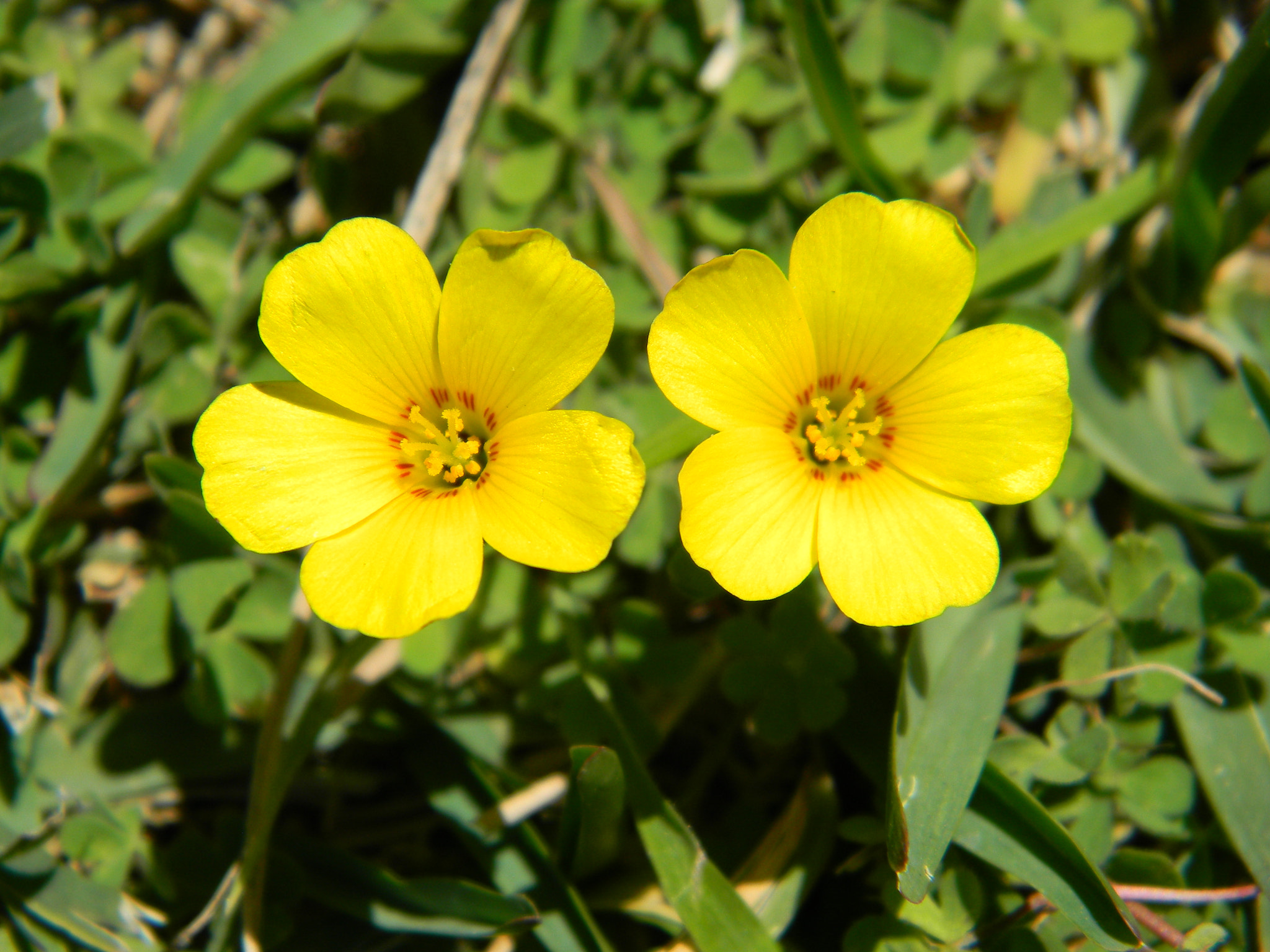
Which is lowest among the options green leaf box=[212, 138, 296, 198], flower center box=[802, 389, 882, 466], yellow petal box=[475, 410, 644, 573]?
flower center box=[802, 389, 882, 466]

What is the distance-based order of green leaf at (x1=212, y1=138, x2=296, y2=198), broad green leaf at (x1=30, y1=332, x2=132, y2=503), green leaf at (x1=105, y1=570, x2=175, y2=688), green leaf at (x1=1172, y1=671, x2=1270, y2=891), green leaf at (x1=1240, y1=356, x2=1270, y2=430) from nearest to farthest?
green leaf at (x1=1172, y1=671, x2=1270, y2=891), green leaf at (x1=1240, y1=356, x2=1270, y2=430), green leaf at (x1=105, y1=570, x2=175, y2=688), broad green leaf at (x1=30, y1=332, x2=132, y2=503), green leaf at (x1=212, y1=138, x2=296, y2=198)

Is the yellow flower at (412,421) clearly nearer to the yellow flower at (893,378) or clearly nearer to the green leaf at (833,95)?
the yellow flower at (893,378)

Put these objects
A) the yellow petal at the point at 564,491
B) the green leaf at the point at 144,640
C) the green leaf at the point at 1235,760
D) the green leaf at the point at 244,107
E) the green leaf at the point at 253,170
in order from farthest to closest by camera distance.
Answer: the green leaf at the point at 253,170
the green leaf at the point at 244,107
the green leaf at the point at 144,640
the green leaf at the point at 1235,760
the yellow petal at the point at 564,491

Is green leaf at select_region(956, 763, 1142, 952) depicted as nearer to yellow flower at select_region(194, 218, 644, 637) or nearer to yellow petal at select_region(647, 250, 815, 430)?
yellow petal at select_region(647, 250, 815, 430)

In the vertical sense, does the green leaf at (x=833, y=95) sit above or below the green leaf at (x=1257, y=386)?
above

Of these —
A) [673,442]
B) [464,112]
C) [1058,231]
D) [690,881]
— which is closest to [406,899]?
[690,881]

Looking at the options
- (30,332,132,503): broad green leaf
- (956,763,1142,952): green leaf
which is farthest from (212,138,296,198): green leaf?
(956,763,1142,952): green leaf

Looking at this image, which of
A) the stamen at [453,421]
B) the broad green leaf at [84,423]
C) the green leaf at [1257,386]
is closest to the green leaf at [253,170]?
the broad green leaf at [84,423]
